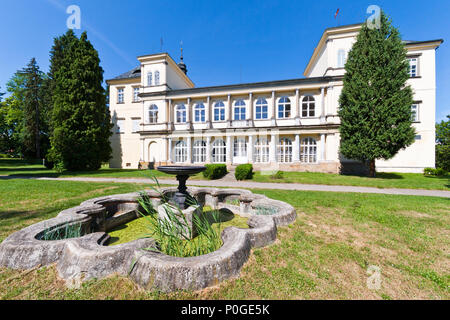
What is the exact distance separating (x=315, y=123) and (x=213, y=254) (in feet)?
62.2

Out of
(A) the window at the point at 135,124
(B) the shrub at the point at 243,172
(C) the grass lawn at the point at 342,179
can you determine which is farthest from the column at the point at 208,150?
(A) the window at the point at 135,124

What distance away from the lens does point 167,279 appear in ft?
6.48

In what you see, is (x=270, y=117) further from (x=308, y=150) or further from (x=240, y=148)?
(x=308, y=150)

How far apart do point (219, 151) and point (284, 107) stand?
8.94 metres

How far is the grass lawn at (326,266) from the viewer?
1964 millimetres

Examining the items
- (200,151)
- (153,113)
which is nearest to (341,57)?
(200,151)

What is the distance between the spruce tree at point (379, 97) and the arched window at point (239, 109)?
32.9 feet

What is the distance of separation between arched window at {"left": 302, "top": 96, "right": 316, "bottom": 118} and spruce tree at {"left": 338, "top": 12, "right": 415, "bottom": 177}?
4.16 metres

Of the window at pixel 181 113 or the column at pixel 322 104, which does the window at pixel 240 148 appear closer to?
the window at pixel 181 113

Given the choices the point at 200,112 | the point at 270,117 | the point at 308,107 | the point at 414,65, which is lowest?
the point at 270,117

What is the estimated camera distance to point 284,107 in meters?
18.5

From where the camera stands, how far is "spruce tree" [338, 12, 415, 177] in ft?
41.2

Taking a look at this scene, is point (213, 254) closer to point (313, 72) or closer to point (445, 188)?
point (445, 188)

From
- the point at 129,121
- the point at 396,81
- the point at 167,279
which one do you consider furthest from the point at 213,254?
the point at 129,121
